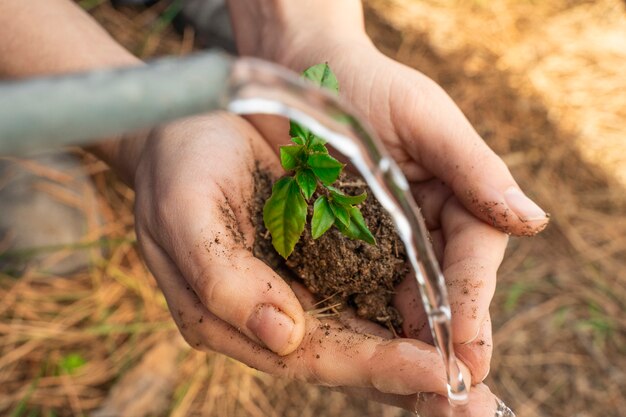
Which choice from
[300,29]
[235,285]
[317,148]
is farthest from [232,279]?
[300,29]

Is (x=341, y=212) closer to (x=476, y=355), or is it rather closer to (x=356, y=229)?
(x=356, y=229)

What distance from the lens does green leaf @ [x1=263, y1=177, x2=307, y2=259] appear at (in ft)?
5.50

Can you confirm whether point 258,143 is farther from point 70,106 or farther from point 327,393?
point 70,106

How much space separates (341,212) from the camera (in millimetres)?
1692

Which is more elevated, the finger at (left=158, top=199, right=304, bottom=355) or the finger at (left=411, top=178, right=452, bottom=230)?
the finger at (left=158, top=199, right=304, bottom=355)

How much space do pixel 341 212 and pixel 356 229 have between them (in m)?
0.07

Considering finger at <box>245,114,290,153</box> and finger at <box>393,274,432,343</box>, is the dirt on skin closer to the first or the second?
finger at <box>393,274,432,343</box>

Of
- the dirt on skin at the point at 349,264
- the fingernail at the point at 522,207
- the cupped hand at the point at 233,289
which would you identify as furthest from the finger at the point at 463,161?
the cupped hand at the point at 233,289

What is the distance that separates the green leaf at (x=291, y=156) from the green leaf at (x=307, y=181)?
0.10ft

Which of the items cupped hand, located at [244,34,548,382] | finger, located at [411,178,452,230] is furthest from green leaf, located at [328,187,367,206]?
finger, located at [411,178,452,230]

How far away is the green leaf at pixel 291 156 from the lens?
1691mm

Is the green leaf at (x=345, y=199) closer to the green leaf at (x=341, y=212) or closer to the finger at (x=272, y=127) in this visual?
the green leaf at (x=341, y=212)

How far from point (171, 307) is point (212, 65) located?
119cm

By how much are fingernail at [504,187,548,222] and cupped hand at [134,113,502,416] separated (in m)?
0.47
